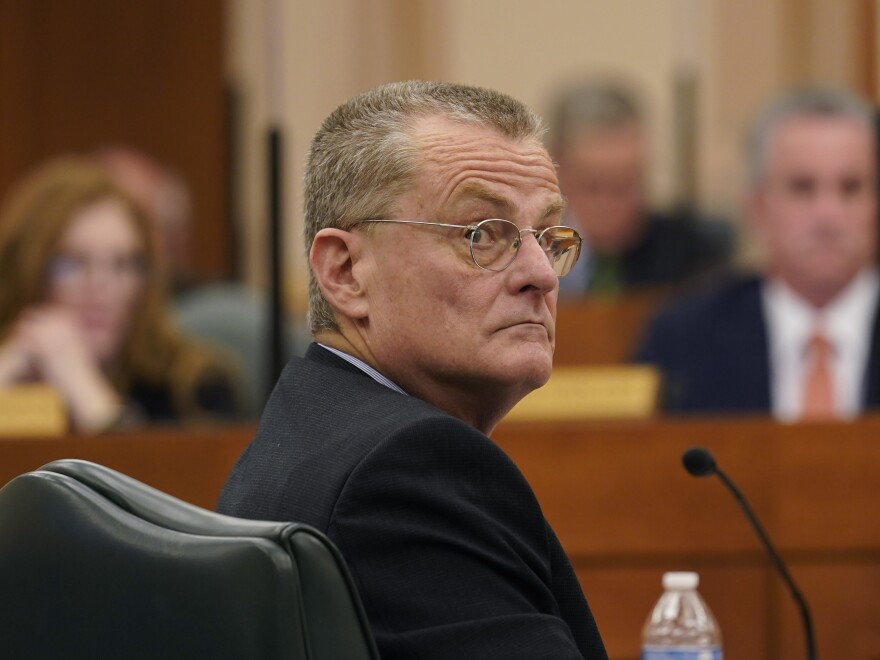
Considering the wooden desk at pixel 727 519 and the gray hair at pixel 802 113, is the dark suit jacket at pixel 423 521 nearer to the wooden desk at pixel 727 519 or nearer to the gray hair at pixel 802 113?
the wooden desk at pixel 727 519

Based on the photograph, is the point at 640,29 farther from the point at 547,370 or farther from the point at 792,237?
the point at 547,370

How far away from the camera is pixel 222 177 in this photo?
24.5 feet

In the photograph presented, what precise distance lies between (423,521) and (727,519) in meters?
1.57

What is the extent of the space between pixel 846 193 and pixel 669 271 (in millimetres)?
1676

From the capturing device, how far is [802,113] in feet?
12.7

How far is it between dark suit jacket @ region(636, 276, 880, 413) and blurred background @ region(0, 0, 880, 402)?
10.3 ft

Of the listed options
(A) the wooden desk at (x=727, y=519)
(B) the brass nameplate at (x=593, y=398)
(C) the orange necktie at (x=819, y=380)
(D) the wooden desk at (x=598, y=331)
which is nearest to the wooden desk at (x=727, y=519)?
(A) the wooden desk at (x=727, y=519)

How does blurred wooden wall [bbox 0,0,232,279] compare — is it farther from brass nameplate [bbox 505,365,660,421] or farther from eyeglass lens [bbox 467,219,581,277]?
eyeglass lens [bbox 467,219,581,277]

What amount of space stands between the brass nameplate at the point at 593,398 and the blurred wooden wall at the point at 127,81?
4.63 m

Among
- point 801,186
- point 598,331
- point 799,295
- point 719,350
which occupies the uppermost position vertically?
point 801,186

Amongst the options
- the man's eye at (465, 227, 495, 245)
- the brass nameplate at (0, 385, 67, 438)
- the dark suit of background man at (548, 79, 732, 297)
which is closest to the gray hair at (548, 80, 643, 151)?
the dark suit of background man at (548, 79, 732, 297)

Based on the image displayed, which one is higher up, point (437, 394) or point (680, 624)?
point (437, 394)

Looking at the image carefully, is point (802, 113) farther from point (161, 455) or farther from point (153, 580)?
point (153, 580)

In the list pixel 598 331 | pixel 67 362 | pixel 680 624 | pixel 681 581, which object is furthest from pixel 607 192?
pixel 681 581
